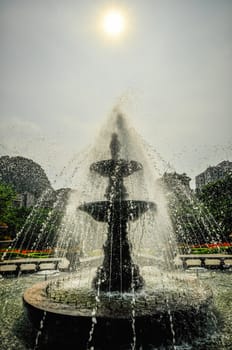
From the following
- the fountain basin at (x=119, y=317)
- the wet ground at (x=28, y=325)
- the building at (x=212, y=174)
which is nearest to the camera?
the fountain basin at (x=119, y=317)

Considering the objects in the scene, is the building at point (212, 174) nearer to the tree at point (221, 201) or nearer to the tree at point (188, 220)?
the tree at point (221, 201)

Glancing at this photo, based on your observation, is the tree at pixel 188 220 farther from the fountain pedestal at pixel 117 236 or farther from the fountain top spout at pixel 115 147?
the fountain pedestal at pixel 117 236

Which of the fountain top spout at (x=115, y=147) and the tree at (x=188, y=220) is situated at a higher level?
the tree at (x=188, y=220)

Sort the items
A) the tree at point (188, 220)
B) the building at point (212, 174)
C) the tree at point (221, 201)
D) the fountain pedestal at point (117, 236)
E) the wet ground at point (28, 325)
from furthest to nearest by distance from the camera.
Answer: the building at point (212, 174)
the tree at point (188, 220)
the tree at point (221, 201)
the fountain pedestal at point (117, 236)
the wet ground at point (28, 325)

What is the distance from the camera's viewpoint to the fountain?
4945mm

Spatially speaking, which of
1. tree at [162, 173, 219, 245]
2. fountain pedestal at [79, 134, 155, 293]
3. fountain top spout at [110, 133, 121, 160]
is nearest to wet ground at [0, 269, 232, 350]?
fountain pedestal at [79, 134, 155, 293]

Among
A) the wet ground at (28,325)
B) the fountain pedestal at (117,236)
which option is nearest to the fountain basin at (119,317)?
the wet ground at (28,325)

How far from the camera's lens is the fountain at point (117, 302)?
495 centimetres

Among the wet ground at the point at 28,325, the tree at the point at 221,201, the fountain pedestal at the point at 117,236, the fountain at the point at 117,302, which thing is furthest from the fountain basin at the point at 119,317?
the tree at the point at 221,201

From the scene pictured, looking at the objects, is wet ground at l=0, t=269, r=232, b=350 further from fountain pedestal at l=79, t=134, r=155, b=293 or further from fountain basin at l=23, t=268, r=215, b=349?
fountain pedestal at l=79, t=134, r=155, b=293

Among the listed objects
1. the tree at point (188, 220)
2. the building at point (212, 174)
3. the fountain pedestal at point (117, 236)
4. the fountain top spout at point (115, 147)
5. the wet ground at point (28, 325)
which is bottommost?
the wet ground at point (28, 325)

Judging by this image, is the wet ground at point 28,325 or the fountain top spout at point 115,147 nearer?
the wet ground at point 28,325

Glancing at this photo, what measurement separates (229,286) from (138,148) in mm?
6620

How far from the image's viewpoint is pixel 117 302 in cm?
641
